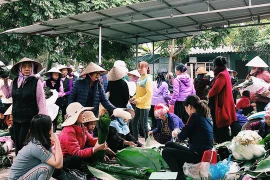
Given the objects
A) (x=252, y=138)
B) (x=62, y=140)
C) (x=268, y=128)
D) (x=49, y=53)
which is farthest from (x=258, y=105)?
(x=49, y=53)

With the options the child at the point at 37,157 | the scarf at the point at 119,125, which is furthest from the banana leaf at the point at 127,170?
the child at the point at 37,157

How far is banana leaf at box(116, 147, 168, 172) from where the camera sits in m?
4.61

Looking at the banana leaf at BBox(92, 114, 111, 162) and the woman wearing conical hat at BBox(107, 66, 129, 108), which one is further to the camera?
the woman wearing conical hat at BBox(107, 66, 129, 108)

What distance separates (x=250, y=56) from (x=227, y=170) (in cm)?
1933

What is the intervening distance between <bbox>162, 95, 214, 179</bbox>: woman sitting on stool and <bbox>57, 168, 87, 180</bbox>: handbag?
1053mm

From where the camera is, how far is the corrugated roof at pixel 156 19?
23.8 ft

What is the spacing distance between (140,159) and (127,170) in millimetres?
327

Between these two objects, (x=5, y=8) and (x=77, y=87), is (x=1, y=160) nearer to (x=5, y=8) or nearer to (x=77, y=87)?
(x=77, y=87)

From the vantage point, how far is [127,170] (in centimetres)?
436

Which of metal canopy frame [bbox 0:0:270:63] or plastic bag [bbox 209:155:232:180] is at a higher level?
metal canopy frame [bbox 0:0:270:63]

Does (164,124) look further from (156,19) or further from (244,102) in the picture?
(244,102)

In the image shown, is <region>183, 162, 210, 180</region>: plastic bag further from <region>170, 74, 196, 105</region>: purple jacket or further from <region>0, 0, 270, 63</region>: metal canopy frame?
<region>0, 0, 270, 63</region>: metal canopy frame

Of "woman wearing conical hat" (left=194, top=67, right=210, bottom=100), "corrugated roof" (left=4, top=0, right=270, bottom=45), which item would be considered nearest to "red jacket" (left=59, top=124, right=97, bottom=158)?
"corrugated roof" (left=4, top=0, right=270, bottom=45)

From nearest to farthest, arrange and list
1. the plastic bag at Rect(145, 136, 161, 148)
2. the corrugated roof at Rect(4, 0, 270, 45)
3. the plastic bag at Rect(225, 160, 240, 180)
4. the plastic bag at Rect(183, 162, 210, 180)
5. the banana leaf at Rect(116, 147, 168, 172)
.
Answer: the plastic bag at Rect(225, 160, 240, 180)
the plastic bag at Rect(183, 162, 210, 180)
the banana leaf at Rect(116, 147, 168, 172)
the plastic bag at Rect(145, 136, 161, 148)
the corrugated roof at Rect(4, 0, 270, 45)
